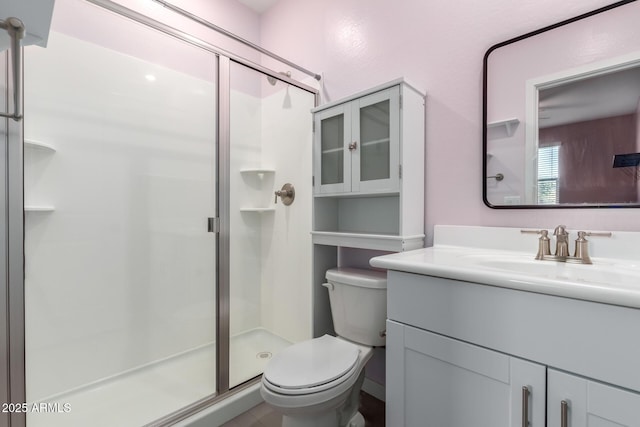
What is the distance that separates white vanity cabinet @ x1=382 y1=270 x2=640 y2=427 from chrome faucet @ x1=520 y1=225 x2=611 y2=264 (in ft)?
1.35

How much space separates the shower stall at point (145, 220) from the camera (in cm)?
147

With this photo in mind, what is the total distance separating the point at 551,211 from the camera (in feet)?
3.70

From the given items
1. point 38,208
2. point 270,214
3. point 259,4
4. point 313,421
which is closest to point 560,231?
point 313,421

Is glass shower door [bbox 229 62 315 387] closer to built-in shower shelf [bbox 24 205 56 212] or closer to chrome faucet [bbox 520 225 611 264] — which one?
built-in shower shelf [bbox 24 205 56 212]

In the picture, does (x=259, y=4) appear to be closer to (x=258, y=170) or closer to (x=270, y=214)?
(x=258, y=170)

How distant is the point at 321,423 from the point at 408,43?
1.78 meters

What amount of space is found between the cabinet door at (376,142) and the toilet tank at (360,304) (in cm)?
43

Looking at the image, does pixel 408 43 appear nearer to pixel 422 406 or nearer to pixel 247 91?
pixel 247 91

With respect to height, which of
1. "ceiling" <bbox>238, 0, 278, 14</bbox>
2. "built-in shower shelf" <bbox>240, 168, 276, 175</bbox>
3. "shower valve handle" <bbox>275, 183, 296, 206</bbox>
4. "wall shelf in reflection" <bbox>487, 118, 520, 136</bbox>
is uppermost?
"ceiling" <bbox>238, 0, 278, 14</bbox>

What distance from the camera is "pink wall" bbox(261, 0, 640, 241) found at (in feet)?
3.76

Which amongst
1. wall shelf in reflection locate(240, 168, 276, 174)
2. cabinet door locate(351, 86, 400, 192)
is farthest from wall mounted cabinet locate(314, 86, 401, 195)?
wall shelf in reflection locate(240, 168, 276, 174)

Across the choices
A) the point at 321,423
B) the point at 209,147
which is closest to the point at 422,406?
the point at 321,423

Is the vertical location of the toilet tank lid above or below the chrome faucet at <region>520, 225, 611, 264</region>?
below

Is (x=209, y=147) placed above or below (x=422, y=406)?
above
